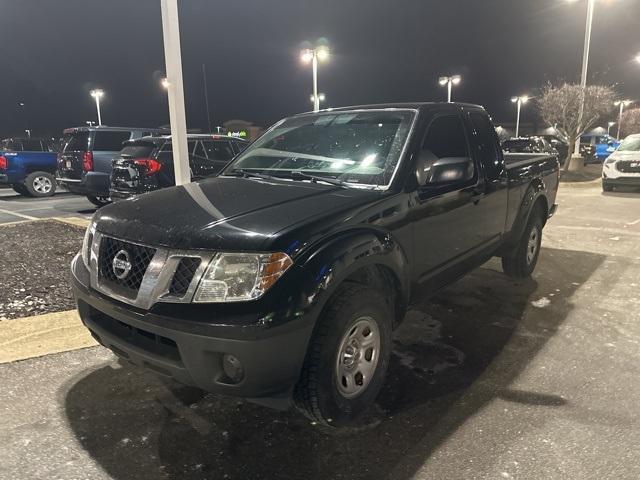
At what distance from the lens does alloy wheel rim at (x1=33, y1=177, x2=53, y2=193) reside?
1362 centimetres

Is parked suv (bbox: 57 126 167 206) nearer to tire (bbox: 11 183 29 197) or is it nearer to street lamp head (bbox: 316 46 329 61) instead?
tire (bbox: 11 183 29 197)

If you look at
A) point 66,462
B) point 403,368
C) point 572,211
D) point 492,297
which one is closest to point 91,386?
point 66,462

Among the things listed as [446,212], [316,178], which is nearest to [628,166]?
[446,212]

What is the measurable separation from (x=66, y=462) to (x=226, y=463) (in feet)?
2.71

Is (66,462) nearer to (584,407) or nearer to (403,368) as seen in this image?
(403,368)

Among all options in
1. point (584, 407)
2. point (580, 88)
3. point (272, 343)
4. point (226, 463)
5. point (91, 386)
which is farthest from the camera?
point (580, 88)

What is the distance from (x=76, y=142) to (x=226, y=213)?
10.5 metres

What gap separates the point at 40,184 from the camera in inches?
541

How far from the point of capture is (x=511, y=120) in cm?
8138

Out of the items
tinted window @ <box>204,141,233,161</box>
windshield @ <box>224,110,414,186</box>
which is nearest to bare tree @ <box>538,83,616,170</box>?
tinted window @ <box>204,141,233,161</box>

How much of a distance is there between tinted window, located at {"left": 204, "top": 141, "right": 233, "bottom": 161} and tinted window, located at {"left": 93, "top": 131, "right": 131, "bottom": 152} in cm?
328

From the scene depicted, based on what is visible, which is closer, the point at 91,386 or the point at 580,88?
the point at 91,386

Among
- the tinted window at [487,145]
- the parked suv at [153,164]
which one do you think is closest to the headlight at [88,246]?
the tinted window at [487,145]

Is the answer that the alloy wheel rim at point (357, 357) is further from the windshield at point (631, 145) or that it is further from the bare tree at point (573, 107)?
the bare tree at point (573, 107)
